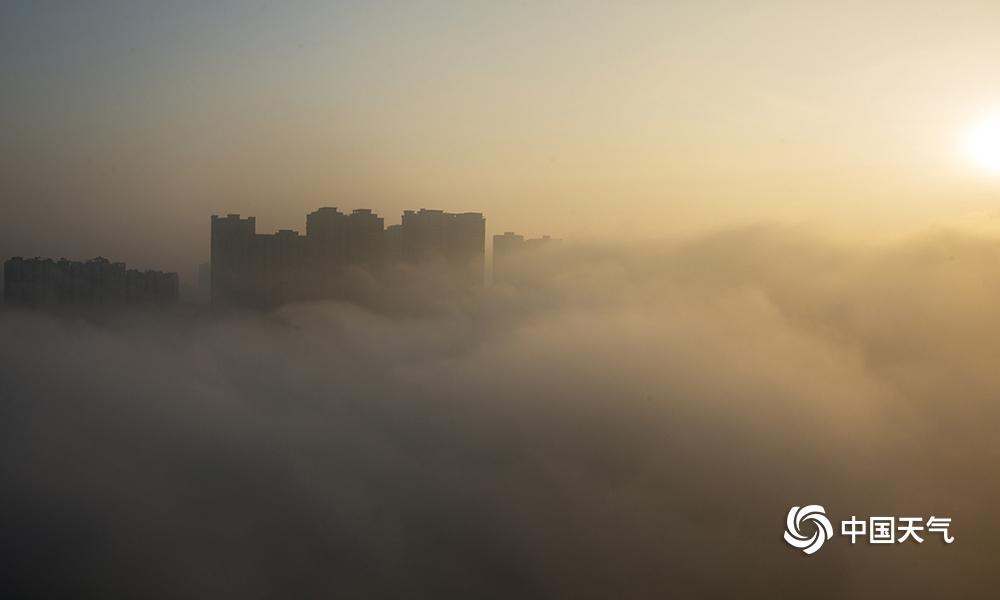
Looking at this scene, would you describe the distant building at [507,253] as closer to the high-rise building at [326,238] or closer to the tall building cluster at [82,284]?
the high-rise building at [326,238]

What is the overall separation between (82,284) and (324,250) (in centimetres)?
766

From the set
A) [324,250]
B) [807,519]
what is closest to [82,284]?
[324,250]

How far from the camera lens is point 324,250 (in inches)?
1079

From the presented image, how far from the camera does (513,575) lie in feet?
76.3

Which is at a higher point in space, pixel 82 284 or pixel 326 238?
pixel 326 238

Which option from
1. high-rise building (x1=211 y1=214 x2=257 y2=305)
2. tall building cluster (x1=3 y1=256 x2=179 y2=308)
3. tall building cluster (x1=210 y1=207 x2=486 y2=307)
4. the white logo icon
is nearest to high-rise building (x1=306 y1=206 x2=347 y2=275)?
tall building cluster (x1=210 y1=207 x2=486 y2=307)

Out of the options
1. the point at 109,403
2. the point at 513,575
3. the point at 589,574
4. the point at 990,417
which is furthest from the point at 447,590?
the point at 990,417

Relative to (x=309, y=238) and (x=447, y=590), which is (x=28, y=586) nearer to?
(x=447, y=590)

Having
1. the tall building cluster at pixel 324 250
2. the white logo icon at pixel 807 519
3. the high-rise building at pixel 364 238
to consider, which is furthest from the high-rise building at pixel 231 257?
the white logo icon at pixel 807 519

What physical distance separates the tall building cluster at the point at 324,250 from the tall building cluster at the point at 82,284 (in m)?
2.03

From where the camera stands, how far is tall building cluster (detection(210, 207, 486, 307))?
26.3 meters

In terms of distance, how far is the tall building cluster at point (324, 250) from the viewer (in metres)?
26.3

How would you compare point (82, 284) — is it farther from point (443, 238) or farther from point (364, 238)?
point (443, 238)

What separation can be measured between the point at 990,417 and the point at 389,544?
2704 cm
